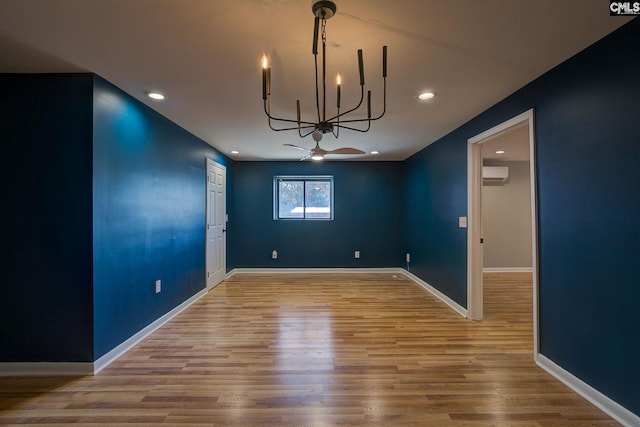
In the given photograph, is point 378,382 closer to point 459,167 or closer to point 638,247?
point 638,247

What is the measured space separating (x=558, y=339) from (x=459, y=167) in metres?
2.19

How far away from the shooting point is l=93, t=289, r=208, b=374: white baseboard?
2.36m

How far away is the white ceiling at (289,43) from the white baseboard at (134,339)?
2.32 m

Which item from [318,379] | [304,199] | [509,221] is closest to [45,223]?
[318,379]

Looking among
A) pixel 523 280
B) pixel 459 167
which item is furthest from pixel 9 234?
pixel 523 280

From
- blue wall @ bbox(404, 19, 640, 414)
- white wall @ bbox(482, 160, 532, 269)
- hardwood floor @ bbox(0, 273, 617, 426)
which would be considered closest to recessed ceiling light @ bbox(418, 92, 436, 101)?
blue wall @ bbox(404, 19, 640, 414)

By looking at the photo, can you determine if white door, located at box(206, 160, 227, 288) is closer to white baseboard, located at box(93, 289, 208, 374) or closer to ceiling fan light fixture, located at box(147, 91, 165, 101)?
white baseboard, located at box(93, 289, 208, 374)

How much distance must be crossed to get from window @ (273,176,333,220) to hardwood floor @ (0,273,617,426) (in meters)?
2.87

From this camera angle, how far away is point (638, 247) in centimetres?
166

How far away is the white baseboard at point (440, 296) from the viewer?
11.9 feet

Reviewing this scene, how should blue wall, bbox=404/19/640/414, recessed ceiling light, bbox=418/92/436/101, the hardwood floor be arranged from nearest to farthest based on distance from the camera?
blue wall, bbox=404/19/640/414 → the hardwood floor → recessed ceiling light, bbox=418/92/436/101

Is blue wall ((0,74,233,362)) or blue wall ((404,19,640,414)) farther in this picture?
blue wall ((0,74,233,362))

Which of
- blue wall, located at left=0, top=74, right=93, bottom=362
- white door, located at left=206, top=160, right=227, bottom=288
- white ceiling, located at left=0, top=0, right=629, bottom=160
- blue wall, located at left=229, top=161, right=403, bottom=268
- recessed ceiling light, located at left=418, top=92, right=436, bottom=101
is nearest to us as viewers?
white ceiling, located at left=0, top=0, right=629, bottom=160

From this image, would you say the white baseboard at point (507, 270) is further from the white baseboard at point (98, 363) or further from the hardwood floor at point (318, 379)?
the hardwood floor at point (318, 379)
